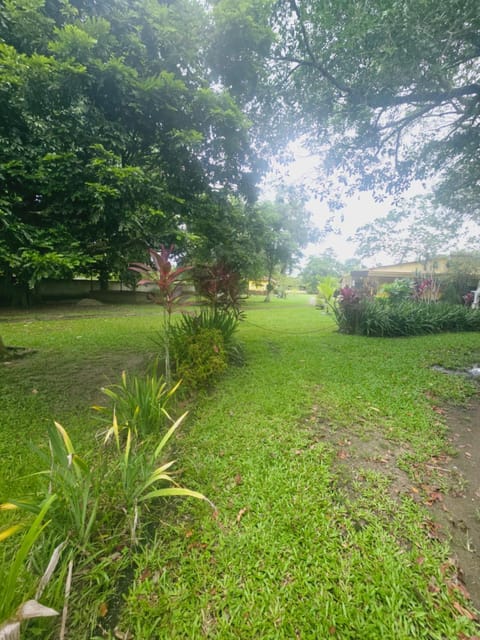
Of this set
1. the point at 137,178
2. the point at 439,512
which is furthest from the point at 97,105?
the point at 439,512

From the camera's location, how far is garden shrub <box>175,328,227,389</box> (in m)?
3.20

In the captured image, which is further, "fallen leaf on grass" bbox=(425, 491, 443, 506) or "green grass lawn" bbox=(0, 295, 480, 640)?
"fallen leaf on grass" bbox=(425, 491, 443, 506)

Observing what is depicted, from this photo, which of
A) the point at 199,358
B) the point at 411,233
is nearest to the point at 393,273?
the point at 411,233

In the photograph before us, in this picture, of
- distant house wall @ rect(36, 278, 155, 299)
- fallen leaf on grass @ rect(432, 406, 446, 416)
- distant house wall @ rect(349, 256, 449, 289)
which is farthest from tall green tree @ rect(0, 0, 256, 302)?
distant house wall @ rect(349, 256, 449, 289)

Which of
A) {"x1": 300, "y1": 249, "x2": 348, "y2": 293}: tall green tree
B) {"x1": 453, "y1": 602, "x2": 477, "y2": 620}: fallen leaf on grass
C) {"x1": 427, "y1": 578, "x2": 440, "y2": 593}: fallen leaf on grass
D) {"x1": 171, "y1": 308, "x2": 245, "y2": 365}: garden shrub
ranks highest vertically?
{"x1": 300, "y1": 249, "x2": 348, "y2": 293}: tall green tree

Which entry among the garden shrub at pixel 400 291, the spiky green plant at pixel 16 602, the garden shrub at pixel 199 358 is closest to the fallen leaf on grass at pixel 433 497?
the spiky green plant at pixel 16 602

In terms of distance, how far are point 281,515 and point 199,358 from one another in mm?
2131

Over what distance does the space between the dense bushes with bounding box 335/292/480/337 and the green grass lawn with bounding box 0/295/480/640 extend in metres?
3.42

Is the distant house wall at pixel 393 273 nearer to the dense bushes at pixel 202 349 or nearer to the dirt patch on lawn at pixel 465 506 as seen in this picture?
the dense bushes at pixel 202 349

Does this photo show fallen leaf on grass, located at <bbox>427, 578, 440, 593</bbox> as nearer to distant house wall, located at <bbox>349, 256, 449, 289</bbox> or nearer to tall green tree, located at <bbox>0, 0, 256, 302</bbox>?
tall green tree, located at <bbox>0, 0, 256, 302</bbox>

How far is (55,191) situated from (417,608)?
3.33 m

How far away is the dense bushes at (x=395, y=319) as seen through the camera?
22.6ft

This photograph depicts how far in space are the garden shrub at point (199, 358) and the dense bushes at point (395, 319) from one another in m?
4.93

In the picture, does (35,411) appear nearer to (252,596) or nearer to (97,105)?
(252,596)
